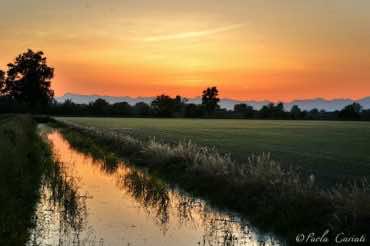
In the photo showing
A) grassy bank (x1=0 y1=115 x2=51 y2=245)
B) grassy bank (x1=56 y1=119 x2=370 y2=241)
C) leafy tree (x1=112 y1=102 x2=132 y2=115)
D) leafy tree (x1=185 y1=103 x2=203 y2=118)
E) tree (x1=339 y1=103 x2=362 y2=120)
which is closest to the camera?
grassy bank (x1=0 y1=115 x2=51 y2=245)

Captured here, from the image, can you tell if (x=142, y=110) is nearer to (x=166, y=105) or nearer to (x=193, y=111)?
(x=166, y=105)

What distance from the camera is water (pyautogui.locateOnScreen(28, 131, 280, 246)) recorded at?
9945mm

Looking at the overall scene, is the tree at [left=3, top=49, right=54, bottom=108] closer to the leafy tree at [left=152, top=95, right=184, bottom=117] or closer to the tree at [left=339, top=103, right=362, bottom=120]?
the leafy tree at [left=152, top=95, right=184, bottom=117]

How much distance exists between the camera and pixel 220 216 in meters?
12.3

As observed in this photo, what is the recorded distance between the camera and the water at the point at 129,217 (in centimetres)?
995

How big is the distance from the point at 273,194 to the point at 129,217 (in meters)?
3.86

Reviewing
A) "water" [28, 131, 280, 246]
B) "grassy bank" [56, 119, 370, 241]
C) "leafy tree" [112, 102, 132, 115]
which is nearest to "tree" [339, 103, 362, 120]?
"leafy tree" [112, 102, 132, 115]

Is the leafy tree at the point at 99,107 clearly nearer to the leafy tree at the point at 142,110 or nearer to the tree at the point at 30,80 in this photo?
the leafy tree at the point at 142,110

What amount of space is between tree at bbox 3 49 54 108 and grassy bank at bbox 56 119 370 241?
255 feet

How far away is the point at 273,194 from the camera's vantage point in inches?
483

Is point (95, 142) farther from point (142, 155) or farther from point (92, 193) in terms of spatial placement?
point (92, 193)

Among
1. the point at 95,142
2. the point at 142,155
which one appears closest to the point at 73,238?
the point at 142,155

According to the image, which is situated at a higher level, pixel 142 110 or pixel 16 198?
pixel 142 110

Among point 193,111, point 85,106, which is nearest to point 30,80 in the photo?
point 85,106
